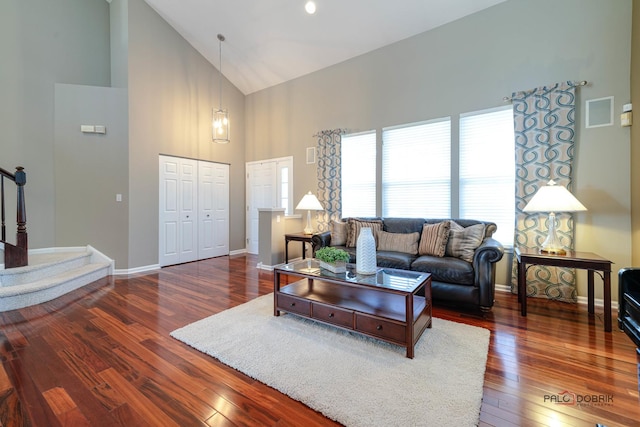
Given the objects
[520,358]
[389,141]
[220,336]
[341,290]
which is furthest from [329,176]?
[520,358]

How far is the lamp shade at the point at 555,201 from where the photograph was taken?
270 centimetres

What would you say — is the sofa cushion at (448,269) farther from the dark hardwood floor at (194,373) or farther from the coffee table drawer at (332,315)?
the coffee table drawer at (332,315)

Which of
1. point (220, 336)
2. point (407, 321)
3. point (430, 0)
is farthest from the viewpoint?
point (430, 0)

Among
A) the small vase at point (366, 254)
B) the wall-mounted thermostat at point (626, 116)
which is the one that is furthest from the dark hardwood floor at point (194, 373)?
the wall-mounted thermostat at point (626, 116)

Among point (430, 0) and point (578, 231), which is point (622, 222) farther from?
point (430, 0)

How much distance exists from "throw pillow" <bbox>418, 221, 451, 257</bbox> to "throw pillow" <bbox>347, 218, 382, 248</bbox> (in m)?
0.67

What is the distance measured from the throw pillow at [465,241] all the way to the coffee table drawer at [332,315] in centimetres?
167

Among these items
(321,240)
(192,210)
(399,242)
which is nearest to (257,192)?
(192,210)

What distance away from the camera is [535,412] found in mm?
1502

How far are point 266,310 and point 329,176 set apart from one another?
2.72 meters

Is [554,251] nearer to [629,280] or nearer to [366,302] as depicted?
[629,280]

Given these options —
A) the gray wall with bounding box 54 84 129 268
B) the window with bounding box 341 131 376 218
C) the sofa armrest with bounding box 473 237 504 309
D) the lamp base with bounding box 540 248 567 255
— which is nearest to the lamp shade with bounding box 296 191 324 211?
the window with bounding box 341 131 376 218

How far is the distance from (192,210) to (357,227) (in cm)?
332

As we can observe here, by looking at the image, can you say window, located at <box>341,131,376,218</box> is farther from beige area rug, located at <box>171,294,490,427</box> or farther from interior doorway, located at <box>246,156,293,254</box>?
beige area rug, located at <box>171,294,490,427</box>
